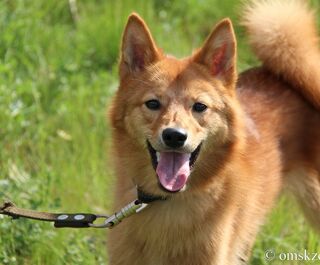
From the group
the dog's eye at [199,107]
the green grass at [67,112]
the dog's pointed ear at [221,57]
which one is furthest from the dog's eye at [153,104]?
the green grass at [67,112]

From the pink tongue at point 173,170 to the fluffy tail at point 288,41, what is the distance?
1.34m

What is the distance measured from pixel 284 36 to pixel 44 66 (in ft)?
7.42

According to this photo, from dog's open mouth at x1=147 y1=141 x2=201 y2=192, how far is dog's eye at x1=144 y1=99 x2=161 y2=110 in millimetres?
203

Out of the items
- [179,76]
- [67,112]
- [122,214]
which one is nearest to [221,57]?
[179,76]

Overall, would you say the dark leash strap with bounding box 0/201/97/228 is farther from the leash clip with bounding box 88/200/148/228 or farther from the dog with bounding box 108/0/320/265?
the dog with bounding box 108/0/320/265

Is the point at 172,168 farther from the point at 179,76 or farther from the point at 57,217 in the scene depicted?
the point at 57,217

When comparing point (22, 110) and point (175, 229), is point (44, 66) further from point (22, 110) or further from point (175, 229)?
point (175, 229)

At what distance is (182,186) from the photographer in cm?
367

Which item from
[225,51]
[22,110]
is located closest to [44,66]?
[22,110]

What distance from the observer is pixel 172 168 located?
3.69 meters

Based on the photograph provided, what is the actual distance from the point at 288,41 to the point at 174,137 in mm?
1533

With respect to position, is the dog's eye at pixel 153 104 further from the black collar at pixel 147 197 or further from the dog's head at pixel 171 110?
the black collar at pixel 147 197

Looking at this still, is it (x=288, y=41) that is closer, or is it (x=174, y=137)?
(x=174, y=137)

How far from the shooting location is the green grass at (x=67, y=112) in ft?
15.0
